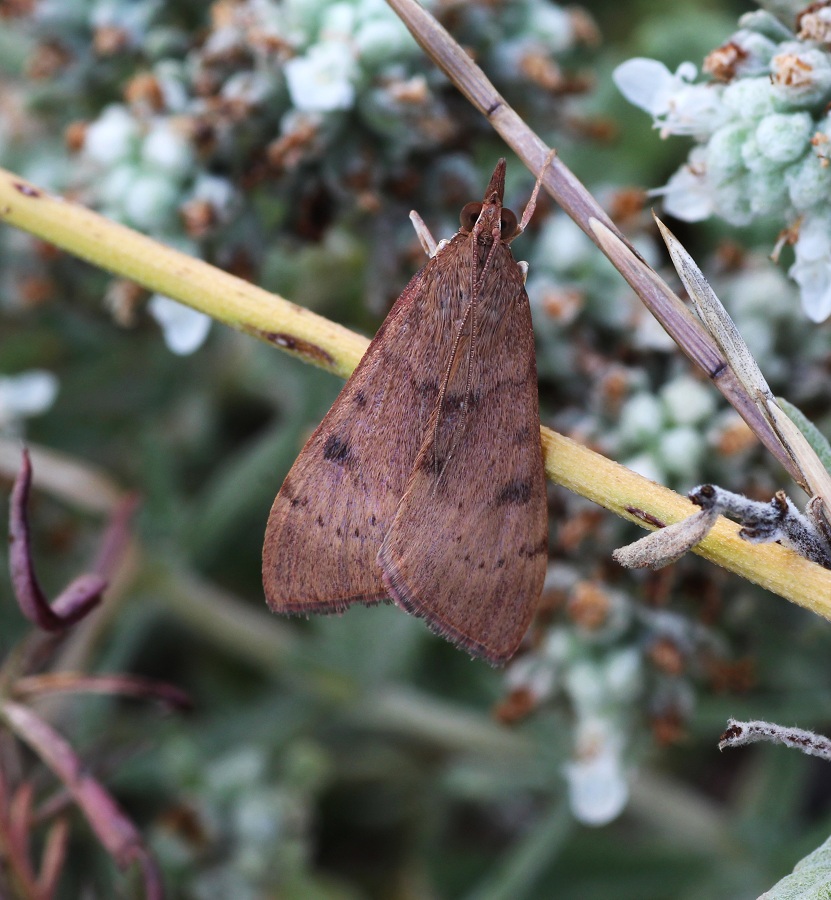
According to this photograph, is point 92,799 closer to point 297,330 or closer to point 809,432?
point 297,330

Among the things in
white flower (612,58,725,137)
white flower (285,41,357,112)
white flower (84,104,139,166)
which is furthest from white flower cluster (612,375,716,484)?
white flower (84,104,139,166)

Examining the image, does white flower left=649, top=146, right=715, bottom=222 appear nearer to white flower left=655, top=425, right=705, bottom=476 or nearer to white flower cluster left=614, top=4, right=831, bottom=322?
white flower cluster left=614, top=4, right=831, bottom=322

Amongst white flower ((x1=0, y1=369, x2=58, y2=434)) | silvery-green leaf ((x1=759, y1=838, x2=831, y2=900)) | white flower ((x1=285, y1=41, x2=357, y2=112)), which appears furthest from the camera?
white flower ((x1=0, y1=369, x2=58, y2=434))

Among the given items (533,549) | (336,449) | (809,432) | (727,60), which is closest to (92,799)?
(336,449)


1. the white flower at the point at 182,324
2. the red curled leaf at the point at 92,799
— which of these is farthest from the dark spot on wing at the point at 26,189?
the red curled leaf at the point at 92,799

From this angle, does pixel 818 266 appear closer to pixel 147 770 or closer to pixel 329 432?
pixel 329 432

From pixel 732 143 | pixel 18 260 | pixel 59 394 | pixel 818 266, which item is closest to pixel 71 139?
pixel 18 260

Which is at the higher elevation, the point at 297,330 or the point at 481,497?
the point at 297,330
